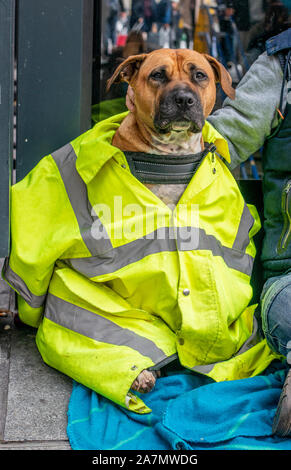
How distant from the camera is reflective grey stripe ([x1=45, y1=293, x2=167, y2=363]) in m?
2.44

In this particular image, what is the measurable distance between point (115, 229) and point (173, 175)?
328 mm

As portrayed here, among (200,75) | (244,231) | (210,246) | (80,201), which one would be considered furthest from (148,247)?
(200,75)

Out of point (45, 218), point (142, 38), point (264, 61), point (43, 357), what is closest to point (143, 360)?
point (43, 357)

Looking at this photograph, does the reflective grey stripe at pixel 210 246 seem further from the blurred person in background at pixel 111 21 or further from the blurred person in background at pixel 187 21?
the blurred person in background at pixel 187 21

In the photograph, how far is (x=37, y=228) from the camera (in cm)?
264

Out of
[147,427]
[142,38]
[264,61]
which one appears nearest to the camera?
[147,427]

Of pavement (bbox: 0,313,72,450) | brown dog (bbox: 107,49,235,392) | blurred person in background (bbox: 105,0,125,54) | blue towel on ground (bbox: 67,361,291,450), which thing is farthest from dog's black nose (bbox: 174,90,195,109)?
blurred person in background (bbox: 105,0,125,54)

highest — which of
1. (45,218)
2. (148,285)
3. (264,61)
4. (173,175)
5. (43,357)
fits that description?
(264,61)

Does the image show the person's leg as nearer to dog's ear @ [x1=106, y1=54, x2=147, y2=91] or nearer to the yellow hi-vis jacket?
the yellow hi-vis jacket

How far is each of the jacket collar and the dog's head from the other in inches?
6.1

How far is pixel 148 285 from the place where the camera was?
8.28ft

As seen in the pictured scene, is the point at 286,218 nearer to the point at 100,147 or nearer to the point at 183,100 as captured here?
the point at 183,100

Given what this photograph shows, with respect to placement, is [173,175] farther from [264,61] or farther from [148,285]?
[264,61]

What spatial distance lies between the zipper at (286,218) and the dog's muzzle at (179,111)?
1.76ft
